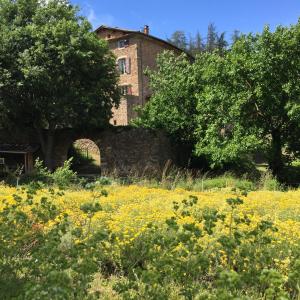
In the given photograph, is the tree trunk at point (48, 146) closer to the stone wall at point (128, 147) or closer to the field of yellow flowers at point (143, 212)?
the stone wall at point (128, 147)

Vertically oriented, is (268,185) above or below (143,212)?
below

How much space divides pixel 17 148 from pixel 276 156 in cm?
1579

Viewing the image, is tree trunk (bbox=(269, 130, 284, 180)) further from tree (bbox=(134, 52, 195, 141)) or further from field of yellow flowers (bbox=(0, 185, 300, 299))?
field of yellow flowers (bbox=(0, 185, 300, 299))

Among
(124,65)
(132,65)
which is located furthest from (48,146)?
(124,65)

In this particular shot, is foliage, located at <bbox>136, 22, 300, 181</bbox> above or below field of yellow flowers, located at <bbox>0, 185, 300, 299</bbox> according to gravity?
above

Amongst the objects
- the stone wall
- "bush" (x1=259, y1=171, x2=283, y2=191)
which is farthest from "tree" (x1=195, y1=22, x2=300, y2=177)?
the stone wall

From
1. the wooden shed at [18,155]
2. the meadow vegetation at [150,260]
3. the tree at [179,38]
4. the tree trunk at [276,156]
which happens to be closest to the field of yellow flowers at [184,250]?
the meadow vegetation at [150,260]

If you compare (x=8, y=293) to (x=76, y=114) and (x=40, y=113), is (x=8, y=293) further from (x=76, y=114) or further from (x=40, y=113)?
(x=40, y=113)

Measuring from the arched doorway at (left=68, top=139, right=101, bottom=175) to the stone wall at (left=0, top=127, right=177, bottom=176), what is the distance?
3.21m

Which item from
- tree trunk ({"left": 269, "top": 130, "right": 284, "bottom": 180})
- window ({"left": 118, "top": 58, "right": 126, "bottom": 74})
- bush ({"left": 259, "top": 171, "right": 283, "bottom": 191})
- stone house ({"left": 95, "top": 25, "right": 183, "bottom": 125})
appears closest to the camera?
bush ({"left": 259, "top": 171, "right": 283, "bottom": 191})

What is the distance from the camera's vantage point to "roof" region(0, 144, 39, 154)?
2845 centimetres

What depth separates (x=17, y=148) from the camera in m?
28.7

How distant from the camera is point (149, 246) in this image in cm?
452

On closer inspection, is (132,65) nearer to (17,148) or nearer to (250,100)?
(17,148)
